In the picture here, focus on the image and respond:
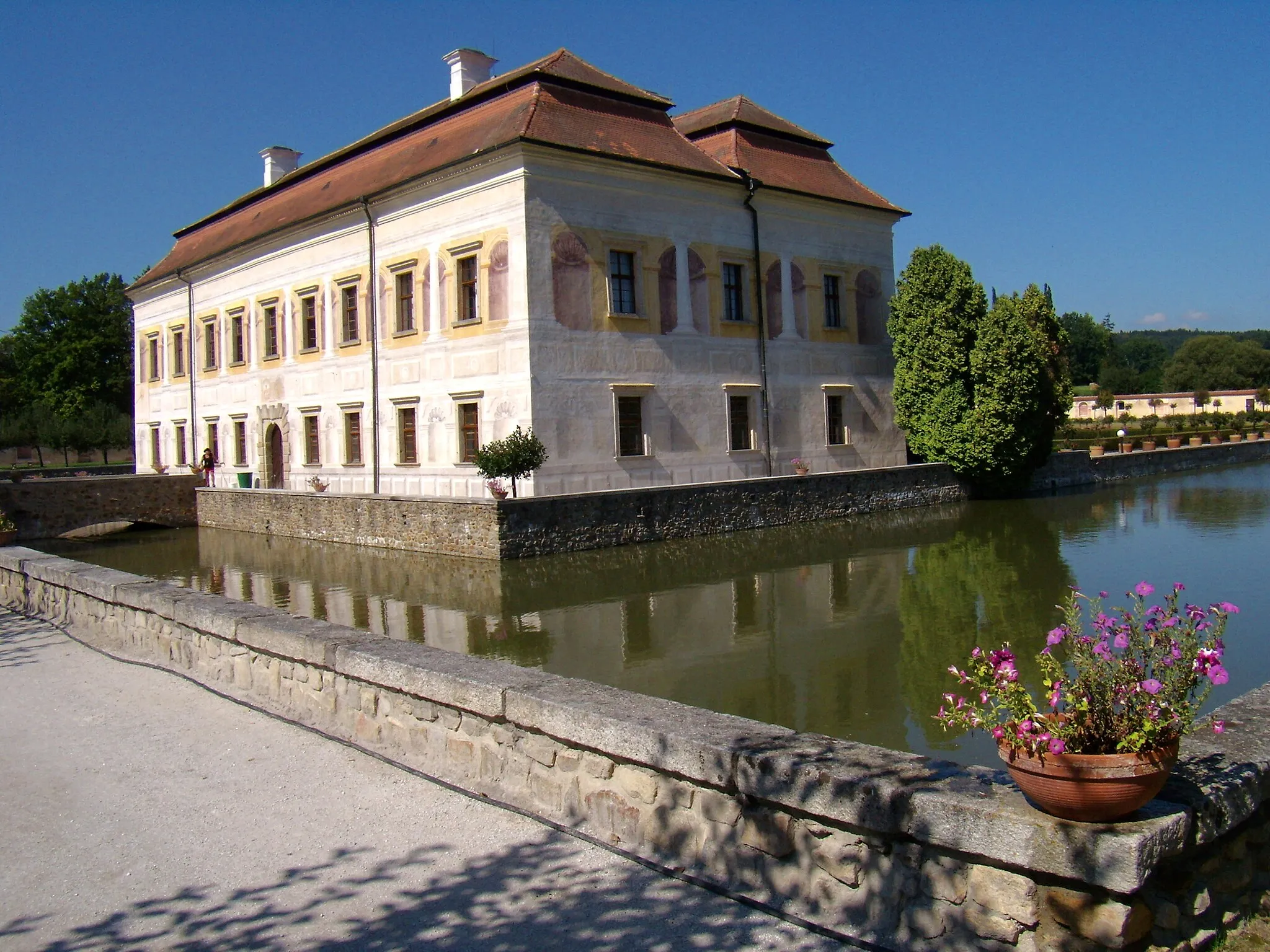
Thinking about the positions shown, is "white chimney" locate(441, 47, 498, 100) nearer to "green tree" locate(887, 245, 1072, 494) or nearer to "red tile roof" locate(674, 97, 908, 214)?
"red tile roof" locate(674, 97, 908, 214)

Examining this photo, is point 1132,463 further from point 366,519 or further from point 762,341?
point 366,519

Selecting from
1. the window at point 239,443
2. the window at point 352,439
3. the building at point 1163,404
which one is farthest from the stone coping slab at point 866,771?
the building at point 1163,404

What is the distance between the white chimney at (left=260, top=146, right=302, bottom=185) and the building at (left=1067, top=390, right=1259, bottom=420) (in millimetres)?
59903

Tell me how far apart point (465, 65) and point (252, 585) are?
16638 millimetres

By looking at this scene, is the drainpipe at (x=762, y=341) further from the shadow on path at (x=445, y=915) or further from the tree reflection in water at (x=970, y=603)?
the shadow on path at (x=445, y=915)

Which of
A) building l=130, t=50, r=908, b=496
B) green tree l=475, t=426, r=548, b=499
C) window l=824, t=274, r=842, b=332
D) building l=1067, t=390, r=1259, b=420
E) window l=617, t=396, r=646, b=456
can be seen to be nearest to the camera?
green tree l=475, t=426, r=548, b=499

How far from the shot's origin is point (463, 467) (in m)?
25.0

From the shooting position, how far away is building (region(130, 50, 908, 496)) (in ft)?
78.8

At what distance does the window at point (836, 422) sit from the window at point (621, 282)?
756cm

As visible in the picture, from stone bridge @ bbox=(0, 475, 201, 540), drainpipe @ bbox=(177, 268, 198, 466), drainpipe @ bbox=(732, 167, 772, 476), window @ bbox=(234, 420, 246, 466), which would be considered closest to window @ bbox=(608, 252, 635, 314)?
drainpipe @ bbox=(732, 167, 772, 476)

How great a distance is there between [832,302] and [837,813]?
92.2 ft

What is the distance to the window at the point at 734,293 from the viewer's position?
27.8 metres

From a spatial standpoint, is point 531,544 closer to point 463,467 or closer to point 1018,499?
point 463,467

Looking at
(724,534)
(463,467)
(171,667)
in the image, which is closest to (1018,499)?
(724,534)
